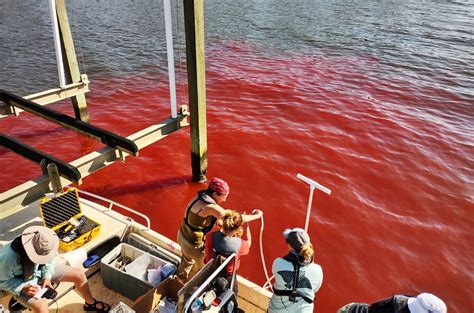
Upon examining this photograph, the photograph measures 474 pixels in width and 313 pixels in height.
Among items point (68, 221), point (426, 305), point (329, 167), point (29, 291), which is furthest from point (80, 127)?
point (329, 167)

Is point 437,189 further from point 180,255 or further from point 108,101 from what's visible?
point 108,101

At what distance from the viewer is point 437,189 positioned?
9523 millimetres

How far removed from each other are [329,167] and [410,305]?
6990 mm

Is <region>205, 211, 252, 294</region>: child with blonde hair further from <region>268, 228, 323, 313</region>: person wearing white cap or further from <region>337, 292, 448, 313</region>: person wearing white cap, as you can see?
<region>337, 292, 448, 313</region>: person wearing white cap

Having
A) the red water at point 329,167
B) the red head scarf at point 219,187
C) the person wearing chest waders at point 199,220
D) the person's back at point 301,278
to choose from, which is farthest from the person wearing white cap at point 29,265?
the red water at point 329,167

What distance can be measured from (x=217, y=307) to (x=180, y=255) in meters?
2.01

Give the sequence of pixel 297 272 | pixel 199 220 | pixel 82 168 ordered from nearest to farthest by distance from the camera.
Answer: pixel 297 272
pixel 199 220
pixel 82 168

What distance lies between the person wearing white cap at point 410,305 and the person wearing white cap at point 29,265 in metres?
3.47

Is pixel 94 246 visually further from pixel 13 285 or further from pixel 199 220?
pixel 199 220

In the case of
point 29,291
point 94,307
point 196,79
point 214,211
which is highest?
point 196,79

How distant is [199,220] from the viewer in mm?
5016

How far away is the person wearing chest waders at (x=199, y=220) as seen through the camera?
4.86 metres

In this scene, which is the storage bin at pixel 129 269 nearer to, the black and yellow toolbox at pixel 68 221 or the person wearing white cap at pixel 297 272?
the black and yellow toolbox at pixel 68 221

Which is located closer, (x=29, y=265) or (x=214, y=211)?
(x=29, y=265)
